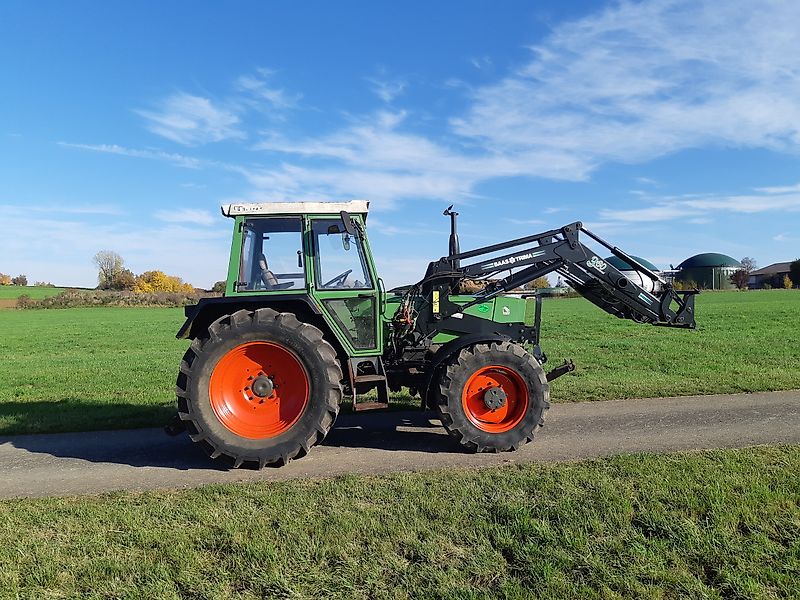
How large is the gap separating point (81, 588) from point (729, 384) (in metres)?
8.88

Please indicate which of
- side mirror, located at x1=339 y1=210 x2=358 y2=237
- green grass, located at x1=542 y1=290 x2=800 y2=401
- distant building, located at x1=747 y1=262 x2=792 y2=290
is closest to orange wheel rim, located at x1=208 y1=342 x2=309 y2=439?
side mirror, located at x1=339 y1=210 x2=358 y2=237

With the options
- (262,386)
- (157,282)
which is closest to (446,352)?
(262,386)

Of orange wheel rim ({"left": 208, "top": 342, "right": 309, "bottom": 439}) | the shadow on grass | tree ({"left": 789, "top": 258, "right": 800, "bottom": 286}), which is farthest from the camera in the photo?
A: tree ({"left": 789, "top": 258, "right": 800, "bottom": 286})

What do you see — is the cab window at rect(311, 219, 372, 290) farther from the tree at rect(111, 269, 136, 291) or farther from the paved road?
the tree at rect(111, 269, 136, 291)

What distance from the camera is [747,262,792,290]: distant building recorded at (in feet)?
298

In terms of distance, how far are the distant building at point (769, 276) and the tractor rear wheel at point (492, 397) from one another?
9795 centimetres

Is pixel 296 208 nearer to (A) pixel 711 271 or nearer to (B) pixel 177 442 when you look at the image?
(B) pixel 177 442

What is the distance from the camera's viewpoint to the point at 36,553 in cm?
373

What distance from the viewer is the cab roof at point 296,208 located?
236 inches

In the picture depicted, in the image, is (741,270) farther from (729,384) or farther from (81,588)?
(81,588)

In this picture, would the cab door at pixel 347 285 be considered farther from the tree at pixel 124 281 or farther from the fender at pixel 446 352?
the tree at pixel 124 281

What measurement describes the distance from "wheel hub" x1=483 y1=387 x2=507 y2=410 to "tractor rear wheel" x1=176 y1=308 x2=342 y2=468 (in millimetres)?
1555

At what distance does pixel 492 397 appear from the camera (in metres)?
6.02

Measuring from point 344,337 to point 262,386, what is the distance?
0.99 m
